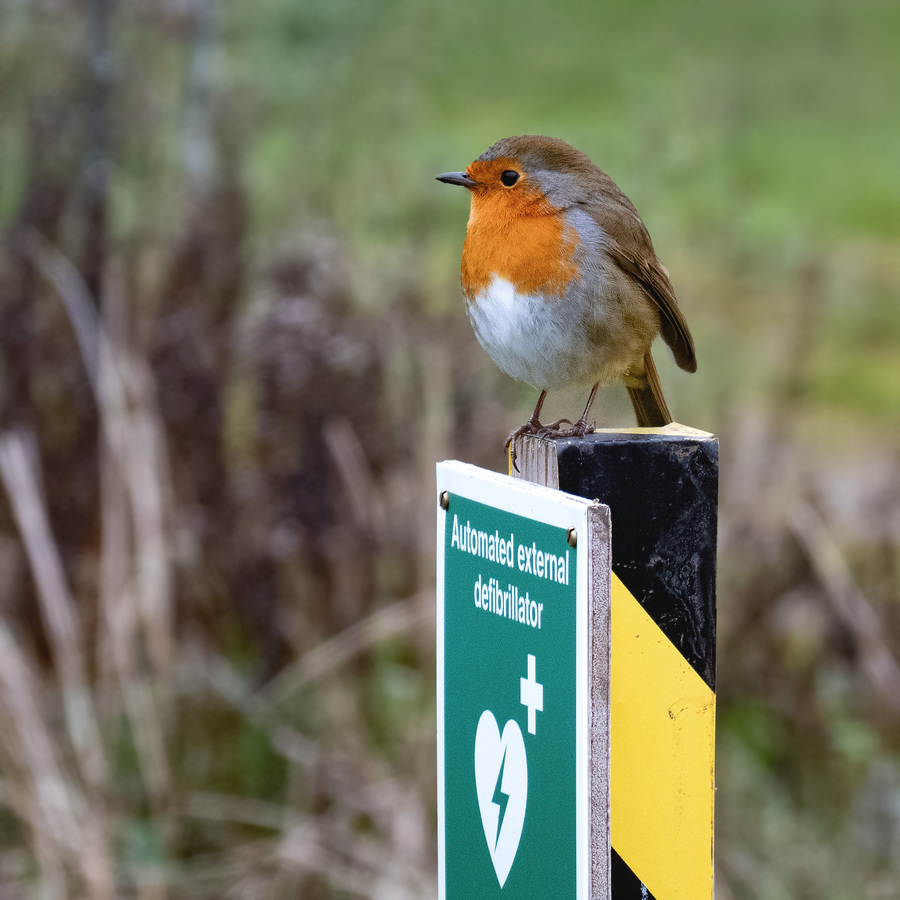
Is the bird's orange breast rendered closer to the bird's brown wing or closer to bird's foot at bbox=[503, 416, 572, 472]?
the bird's brown wing

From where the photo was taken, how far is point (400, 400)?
3.55 m

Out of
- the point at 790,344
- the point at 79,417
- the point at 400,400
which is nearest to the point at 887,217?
the point at 790,344

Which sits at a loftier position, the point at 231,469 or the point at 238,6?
the point at 238,6

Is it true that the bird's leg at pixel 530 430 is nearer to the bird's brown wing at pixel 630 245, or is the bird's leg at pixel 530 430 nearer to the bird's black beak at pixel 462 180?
the bird's brown wing at pixel 630 245

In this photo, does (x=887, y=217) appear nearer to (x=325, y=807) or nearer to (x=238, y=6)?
(x=238, y=6)

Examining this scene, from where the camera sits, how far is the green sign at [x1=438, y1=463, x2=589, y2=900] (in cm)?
141

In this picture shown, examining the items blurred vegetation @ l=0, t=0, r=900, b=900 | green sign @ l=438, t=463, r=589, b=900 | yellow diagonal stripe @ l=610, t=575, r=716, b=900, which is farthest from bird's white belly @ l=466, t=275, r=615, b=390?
blurred vegetation @ l=0, t=0, r=900, b=900

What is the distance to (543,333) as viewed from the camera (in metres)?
2.08

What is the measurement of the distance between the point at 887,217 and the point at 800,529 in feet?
8.92

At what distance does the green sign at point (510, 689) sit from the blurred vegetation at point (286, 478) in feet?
4.25

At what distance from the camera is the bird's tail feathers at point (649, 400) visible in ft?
7.06

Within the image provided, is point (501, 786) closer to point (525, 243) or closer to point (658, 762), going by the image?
point (658, 762)

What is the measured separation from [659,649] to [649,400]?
2.25 ft

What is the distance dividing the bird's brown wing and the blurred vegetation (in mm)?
1196
